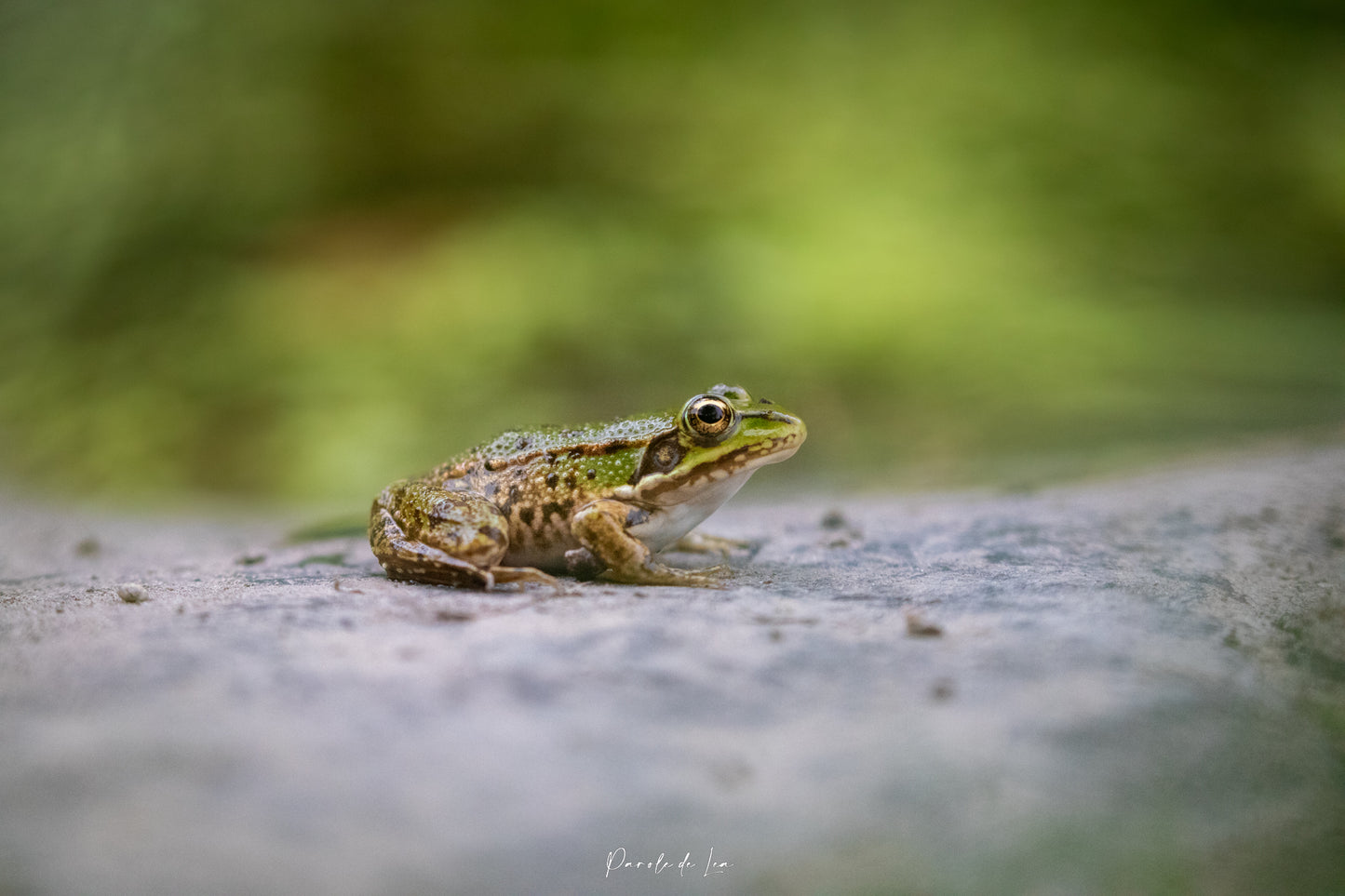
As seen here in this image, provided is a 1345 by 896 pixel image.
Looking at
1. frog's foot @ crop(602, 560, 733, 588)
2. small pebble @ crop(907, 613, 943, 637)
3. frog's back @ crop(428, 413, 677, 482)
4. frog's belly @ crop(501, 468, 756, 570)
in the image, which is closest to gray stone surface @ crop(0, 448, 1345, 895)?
small pebble @ crop(907, 613, 943, 637)

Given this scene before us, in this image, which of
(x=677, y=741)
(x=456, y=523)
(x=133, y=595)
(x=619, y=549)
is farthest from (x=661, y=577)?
(x=133, y=595)

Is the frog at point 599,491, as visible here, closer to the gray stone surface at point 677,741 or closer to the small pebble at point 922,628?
the gray stone surface at point 677,741

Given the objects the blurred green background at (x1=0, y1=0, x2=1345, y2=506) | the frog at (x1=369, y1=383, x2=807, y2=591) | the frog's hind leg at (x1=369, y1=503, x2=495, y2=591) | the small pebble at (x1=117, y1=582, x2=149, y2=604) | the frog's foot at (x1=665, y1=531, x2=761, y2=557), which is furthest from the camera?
the blurred green background at (x1=0, y1=0, x2=1345, y2=506)

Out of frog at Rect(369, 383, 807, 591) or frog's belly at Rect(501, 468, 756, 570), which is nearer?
frog at Rect(369, 383, 807, 591)

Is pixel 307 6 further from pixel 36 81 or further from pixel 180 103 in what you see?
pixel 36 81

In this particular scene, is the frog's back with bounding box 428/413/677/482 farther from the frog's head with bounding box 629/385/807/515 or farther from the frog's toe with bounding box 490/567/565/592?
the frog's toe with bounding box 490/567/565/592

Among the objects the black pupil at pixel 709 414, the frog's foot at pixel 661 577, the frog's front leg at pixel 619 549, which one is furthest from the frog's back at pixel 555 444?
the frog's foot at pixel 661 577

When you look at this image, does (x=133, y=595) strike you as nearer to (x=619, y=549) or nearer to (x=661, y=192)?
(x=619, y=549)

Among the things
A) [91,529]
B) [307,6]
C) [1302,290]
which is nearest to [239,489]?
[91,529]
